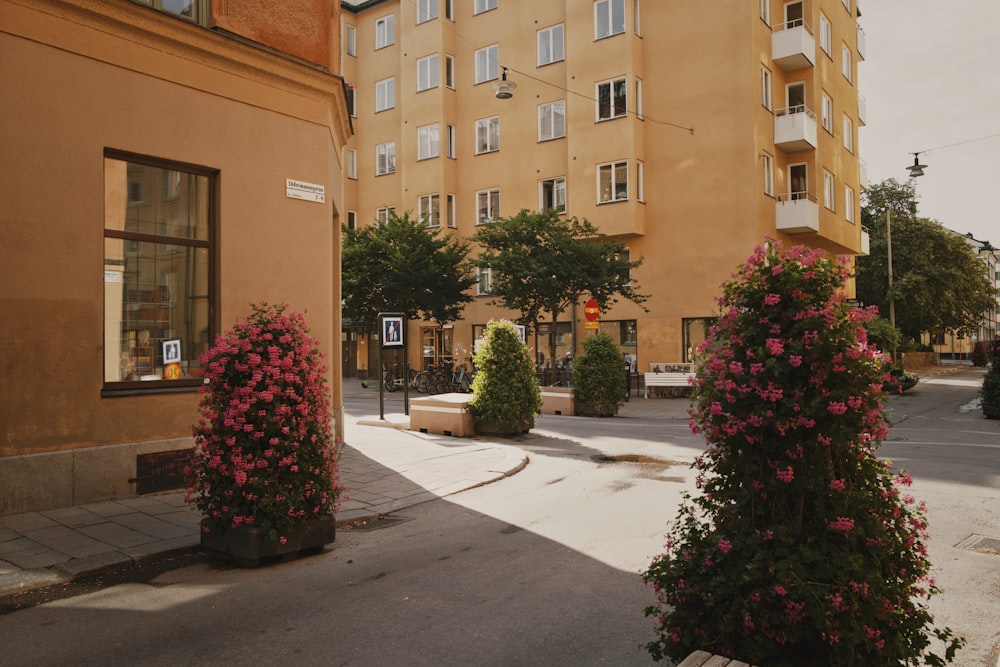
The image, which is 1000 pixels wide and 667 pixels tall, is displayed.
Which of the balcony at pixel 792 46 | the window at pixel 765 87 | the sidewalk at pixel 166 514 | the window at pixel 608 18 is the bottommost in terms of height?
the sidewalk at pixel 166 514

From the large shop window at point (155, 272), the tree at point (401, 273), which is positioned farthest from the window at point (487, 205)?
the large shop window at point (155, 272)

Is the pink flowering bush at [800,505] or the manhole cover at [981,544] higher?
the pink flowering bush at [800,505]

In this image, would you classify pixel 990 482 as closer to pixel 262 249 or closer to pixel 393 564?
pixel 393 564

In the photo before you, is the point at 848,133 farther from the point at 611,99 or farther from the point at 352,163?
the point at 352,163

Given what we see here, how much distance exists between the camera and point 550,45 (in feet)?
101

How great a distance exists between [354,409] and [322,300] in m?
10.7

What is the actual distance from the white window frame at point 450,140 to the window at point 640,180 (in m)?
9.73

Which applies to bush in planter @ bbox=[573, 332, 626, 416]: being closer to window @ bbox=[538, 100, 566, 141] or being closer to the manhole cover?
the manhole cover

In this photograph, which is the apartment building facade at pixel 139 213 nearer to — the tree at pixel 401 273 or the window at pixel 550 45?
the tree at pixel 401 273

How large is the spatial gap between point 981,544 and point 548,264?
62.1 feet

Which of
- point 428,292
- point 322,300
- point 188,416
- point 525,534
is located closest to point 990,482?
point 525,534

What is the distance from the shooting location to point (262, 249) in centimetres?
962

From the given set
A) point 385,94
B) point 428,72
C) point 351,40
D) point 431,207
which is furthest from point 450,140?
point 351,40

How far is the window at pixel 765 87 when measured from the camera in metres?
26.3
